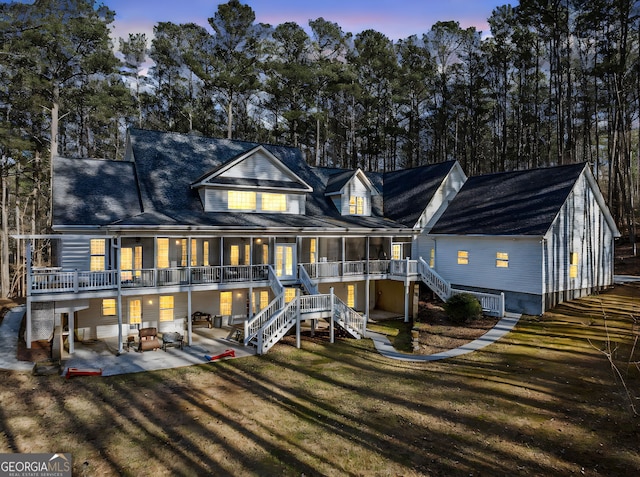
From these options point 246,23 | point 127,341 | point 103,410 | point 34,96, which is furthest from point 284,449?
point 246,23

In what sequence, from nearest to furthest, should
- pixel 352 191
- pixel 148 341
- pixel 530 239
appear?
pixel 148 341
pixel 530 239
pixel 352 191

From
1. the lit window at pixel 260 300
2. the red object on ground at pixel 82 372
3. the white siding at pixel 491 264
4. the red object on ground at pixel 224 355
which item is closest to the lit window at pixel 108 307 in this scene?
the red object on ground at pixel 82 372

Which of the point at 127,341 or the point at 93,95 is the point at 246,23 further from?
the point at 127,341

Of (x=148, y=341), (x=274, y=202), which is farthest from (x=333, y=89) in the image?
(x=148, y=341)

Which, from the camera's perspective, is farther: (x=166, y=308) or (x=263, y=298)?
(x=263, y=298)

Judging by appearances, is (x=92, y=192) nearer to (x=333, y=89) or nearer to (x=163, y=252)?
(x=163, y=252)

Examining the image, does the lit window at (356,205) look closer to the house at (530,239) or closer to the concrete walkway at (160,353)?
the house at (530,239)

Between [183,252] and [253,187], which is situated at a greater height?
[253,187]

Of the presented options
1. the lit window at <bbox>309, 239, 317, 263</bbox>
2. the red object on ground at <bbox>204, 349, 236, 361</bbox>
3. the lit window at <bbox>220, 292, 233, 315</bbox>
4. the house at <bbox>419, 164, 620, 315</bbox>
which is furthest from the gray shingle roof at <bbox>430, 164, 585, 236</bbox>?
the red object on ground at <bbox>204, 349, 236, 361</bbox>
